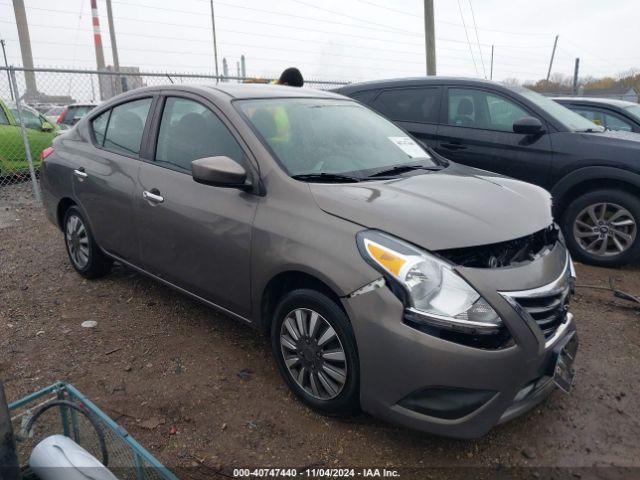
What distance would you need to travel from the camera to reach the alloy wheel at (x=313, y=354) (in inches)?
92.3

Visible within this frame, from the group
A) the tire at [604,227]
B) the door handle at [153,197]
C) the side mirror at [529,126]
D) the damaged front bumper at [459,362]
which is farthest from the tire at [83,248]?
the tire at [604,227]

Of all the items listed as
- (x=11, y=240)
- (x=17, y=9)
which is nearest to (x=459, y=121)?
(x=11, y=240)

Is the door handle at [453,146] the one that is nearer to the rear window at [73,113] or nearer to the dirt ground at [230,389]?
the dirt ground at [230,389]

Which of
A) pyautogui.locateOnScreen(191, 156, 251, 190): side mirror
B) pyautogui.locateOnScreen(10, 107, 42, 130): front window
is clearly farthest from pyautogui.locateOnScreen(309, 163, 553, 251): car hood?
pyautogui.locateOnScreen(10, 107, 42, 130): front window

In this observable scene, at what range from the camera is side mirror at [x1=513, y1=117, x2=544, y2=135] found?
479cm

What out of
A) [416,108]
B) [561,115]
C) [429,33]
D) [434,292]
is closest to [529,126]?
[561,115]

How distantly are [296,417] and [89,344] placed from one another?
62.8 inches

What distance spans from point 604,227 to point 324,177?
3263 millimetres

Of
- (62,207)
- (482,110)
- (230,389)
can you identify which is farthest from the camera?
(482,110)

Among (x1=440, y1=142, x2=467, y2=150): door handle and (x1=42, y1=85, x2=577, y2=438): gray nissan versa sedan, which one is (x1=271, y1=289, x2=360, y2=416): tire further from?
(x1=440, y1=142, x2=467, y2=150): door handle

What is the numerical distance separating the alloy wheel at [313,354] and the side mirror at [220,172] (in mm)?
750

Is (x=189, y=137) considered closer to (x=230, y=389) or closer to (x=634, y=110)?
(x=230, y=389)

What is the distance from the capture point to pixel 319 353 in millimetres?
2418

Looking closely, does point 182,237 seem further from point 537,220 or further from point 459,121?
point 459,121
